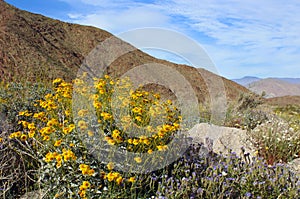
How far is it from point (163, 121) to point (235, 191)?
110cm

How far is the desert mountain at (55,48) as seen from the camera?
15452mm

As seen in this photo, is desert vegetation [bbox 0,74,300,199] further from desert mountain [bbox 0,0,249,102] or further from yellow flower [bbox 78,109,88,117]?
desert mountain [bbox 0,0,249,102]

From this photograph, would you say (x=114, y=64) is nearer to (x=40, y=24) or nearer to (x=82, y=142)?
(x=40, y=24)

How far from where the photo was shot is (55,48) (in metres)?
19.9

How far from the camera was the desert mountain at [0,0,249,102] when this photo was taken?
15452 mm

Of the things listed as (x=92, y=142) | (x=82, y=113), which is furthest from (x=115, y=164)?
(x=82, y=113)

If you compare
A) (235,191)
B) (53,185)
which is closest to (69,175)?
(53,185)

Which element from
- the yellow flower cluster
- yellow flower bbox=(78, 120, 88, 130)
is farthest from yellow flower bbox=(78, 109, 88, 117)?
the yellow flower cluster

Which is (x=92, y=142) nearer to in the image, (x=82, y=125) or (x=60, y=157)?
(x=82, y=125)

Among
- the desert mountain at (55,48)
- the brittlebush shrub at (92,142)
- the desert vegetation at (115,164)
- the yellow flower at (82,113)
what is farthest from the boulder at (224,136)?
the desert mountain at (55,48)

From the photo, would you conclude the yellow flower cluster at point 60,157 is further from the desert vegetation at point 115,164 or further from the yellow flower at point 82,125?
the yellow flower at point 82,125

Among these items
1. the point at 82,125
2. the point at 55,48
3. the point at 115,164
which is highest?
the point at 55,48

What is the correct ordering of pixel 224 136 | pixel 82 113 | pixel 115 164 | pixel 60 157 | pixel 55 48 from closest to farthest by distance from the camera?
1. pixel 60 157
2. pixel 115 164
3. pixel 82 113
4. pixel 224 136
5. pixel 55 48

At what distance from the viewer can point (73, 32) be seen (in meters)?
23.4
